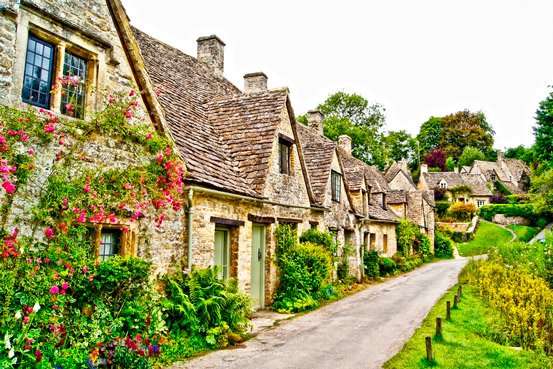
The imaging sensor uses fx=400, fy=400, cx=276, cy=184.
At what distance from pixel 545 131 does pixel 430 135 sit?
68.4 meters

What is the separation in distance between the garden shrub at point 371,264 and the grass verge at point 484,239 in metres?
21.6

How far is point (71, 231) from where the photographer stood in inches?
258

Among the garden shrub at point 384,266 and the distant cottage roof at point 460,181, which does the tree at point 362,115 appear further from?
the garden shrub at point 384,266

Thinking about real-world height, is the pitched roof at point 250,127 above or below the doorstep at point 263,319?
above

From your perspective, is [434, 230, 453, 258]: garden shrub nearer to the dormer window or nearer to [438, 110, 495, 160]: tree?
the dormer window

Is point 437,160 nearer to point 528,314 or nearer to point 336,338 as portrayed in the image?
point 528,314

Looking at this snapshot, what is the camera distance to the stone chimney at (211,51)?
19531mm

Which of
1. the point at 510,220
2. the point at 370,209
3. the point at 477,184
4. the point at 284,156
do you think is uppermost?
the point at 477,184

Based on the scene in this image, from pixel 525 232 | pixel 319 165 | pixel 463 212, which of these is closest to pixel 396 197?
pixel 319 165

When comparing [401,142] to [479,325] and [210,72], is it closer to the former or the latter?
[210,72]

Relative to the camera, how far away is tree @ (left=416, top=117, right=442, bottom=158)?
280ft

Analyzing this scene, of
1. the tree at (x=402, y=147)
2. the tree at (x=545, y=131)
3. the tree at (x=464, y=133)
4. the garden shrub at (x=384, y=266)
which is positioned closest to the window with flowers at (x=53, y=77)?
the garden shrub at (x=384, y=266)

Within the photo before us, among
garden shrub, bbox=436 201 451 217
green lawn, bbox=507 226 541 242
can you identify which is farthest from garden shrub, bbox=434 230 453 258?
garden shrub, bbox=436 201 451 217

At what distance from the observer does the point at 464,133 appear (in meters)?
84.1
